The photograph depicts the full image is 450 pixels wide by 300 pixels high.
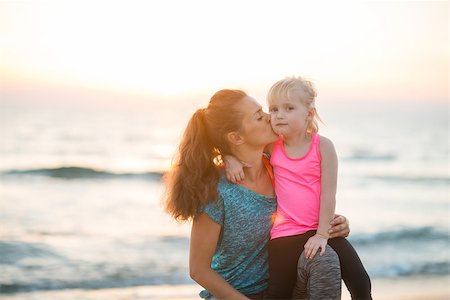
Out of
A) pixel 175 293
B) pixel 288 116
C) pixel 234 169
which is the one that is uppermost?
pixel 288 116

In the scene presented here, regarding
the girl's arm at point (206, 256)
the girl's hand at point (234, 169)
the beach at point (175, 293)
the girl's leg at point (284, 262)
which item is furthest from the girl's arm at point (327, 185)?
the beach at point (175, 293)

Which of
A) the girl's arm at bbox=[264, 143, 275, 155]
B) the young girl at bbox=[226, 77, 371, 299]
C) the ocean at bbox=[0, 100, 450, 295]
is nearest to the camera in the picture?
the young girl at bbox=[226, 77, 371, 299]

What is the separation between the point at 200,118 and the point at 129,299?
190 inches

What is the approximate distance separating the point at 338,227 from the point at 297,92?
2.58 feet

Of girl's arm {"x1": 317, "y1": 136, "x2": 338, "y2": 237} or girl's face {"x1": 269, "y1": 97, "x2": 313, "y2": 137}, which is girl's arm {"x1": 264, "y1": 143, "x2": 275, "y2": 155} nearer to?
girl's face {"x1": 269, "y1": 97, "x2": 313, "y2": 137}

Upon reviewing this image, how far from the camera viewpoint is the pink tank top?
157 inches

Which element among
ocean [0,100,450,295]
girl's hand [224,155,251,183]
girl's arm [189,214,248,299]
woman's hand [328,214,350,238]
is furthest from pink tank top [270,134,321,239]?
ocean [0,100,450,295]

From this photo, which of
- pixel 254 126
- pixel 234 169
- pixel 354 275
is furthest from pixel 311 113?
pixel 354 275

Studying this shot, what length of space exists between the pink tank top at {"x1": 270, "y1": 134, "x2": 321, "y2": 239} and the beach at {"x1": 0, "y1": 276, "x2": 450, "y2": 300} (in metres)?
4.43

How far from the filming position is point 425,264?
1074 centimetres

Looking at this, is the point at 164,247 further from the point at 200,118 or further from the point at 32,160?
the point at 32,160

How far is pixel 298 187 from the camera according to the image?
404cm

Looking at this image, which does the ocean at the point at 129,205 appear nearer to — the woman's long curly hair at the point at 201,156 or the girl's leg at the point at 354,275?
the woman's long curly hair at the point at 201,156

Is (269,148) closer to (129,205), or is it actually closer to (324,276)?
(324,276)
